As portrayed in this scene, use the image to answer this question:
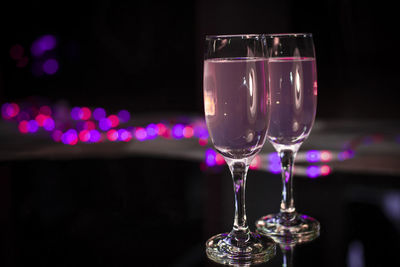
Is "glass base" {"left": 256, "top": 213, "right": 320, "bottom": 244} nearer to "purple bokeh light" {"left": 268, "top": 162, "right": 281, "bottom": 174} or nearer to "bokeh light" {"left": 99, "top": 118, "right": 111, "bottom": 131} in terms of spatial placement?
"purple bokeh light" {"left": 268, "top": 162, "right": 281, "bottom": 174}

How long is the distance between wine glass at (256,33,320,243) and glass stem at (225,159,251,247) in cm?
6

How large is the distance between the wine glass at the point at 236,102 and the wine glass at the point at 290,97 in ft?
0.33

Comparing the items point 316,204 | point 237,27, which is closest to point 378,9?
point 237,27

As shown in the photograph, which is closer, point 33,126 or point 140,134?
point 140,134

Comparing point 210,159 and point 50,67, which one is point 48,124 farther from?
point 210,159

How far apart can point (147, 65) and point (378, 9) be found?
6.36 feet

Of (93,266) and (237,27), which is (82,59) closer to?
(237,27)

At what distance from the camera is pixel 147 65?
4223 millimetres

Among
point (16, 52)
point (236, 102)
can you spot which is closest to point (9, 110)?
point (16, 52)

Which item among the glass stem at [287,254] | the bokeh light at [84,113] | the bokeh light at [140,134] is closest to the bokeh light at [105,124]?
the bokeh light at [84,113]

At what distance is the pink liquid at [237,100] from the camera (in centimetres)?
59

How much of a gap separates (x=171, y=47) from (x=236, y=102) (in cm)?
379

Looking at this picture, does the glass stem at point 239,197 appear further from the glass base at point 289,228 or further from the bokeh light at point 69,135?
the bokeh light at point 69,135

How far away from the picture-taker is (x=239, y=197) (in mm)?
641
